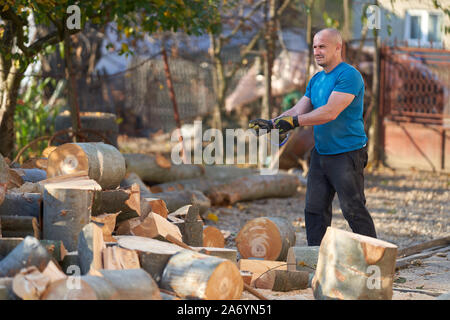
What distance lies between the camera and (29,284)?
317 centimetres

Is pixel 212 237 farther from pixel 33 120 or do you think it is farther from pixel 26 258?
pixel 33 120

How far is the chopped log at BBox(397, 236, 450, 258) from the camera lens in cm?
Answer: 548

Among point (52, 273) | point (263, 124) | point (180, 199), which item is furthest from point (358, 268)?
point (180, 199)

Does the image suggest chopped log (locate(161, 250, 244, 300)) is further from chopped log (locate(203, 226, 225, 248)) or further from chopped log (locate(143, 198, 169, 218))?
chopped log (locate(203, 226, 225, 248))

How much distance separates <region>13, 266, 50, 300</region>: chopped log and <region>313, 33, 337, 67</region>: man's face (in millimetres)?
2363

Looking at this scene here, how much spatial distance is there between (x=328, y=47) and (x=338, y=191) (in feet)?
3.22

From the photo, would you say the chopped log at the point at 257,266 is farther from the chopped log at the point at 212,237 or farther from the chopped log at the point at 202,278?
the chopped log at the point at 202,278

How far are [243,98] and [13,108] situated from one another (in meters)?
6.92

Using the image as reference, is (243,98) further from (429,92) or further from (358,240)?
(358,240)

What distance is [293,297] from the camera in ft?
12.7

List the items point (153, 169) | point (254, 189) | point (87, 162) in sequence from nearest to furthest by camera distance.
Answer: point (87, 162)
point (153, 169)
point (254, 189)

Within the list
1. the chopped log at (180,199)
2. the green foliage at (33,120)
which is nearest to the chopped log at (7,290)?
the chopped log at (180,199)

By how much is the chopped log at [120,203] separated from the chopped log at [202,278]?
1.12m

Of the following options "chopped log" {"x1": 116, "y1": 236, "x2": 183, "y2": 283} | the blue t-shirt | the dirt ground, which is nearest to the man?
the blue t-shirt
